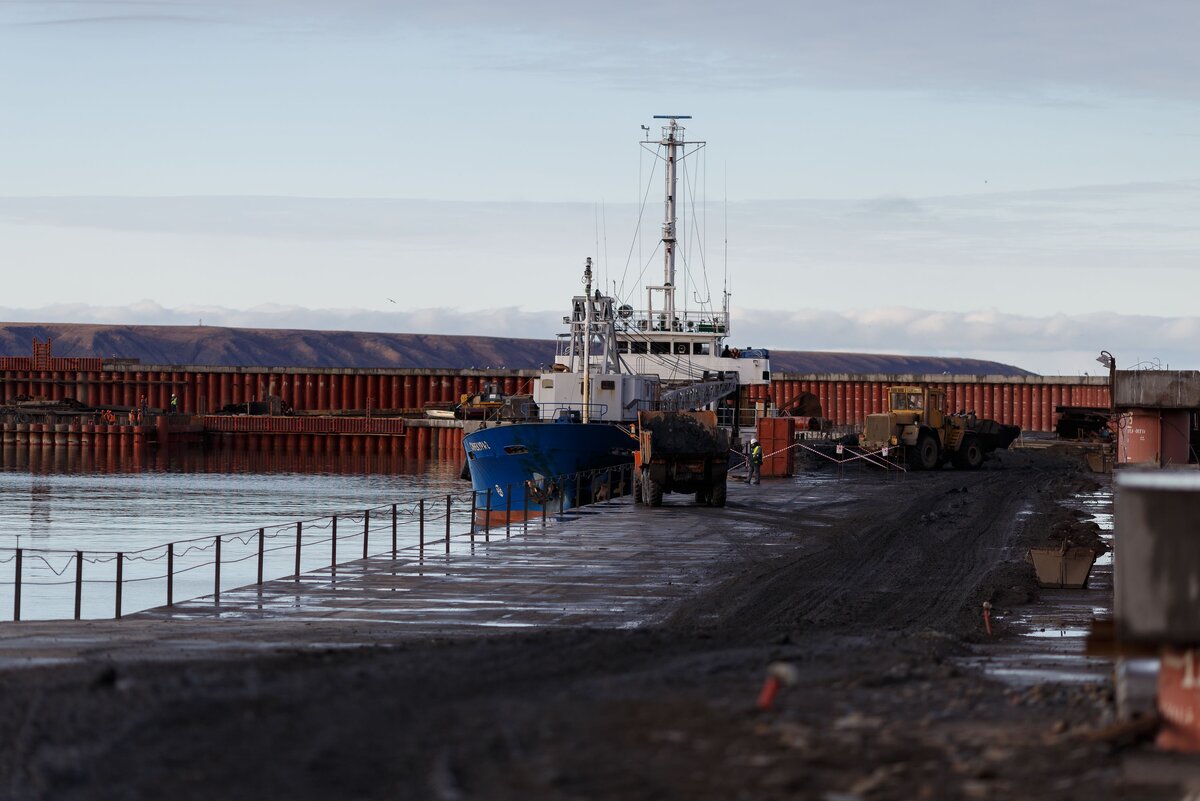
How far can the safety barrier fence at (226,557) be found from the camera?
23.2 meters

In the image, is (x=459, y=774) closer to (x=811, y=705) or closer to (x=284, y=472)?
(x=811, y=705)

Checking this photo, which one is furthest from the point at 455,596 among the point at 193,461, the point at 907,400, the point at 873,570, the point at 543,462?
the point at 193,461

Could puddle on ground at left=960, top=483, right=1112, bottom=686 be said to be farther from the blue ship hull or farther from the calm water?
the blue ship hull

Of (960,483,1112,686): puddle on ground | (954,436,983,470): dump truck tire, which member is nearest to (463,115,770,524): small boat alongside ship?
(954,436,983,470): dump truck tire

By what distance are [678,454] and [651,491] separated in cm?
119

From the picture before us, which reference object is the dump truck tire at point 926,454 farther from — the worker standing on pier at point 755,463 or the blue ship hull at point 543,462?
the blue ship hull at point 543,462

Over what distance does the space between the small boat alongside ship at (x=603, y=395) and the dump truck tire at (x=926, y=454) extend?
671cm

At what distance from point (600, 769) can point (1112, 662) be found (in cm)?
683

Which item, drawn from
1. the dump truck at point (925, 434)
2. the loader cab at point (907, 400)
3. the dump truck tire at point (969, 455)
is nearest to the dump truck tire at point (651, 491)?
the dump truck at point (925, 434)

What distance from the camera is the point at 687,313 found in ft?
195

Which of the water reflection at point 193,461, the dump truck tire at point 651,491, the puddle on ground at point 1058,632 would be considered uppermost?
the dump truck tire at point 651,491

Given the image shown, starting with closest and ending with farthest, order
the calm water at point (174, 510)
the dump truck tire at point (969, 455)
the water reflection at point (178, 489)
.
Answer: the calm water at point (174, 510) → the water reflection at point (178, 489) → the dump truck tire at point (969, 455)

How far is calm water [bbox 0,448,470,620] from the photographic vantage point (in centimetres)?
2828

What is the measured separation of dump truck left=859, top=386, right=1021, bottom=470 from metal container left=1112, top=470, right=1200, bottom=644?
4751cm
